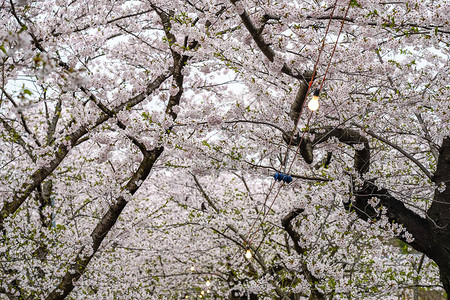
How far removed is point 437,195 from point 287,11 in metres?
3.34

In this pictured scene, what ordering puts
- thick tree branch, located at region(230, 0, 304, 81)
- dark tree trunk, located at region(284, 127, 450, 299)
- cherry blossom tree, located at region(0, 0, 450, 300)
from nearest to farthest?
thick tree branch, located at region(230, 0, 304, 81) < cherry blossom tree, located at region(0, 0, 450, 300) < dark tree trunk, located at region(284, 127, 450, 299)

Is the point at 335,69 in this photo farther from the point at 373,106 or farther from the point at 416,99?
the point at 416,99

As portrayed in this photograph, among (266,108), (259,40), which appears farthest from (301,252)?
(259,40)

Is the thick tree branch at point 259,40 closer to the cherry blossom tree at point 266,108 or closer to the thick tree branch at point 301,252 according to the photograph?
the cherry blossom tree at point 266,108

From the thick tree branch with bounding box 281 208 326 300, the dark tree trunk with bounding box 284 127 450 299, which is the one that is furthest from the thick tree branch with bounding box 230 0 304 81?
the thick tree branch with bounding box 281 208 326 300

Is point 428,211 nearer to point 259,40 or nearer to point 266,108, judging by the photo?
point 266,108

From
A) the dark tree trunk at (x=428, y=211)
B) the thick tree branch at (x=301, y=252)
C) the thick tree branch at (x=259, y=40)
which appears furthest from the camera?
the thick tree branch at (x=301, y=252)

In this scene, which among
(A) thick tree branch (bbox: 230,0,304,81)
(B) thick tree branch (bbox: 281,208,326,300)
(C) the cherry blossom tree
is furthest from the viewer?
(B) thick tree branch (bbox: 281,208,326,300)

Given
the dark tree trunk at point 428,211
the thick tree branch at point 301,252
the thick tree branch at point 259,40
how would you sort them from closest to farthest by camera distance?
1. the thick tree branch at point 259,40
2. the dark tree trunk at point 428,211
3. the thick tree branch at point 301,252

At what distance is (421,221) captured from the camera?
5.01 meters

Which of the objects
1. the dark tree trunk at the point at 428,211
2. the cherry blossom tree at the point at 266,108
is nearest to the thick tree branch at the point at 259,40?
the cherry blossom tree at the point at 266,108

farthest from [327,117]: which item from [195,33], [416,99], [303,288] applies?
[303,288]

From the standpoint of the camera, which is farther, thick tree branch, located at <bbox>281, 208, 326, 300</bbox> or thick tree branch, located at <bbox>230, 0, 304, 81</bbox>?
thick tree branch, located at <bbox>281, 208, 326, 300</bbox>

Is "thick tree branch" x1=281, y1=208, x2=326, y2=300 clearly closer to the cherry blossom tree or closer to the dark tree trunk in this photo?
the cherry blossom tree
